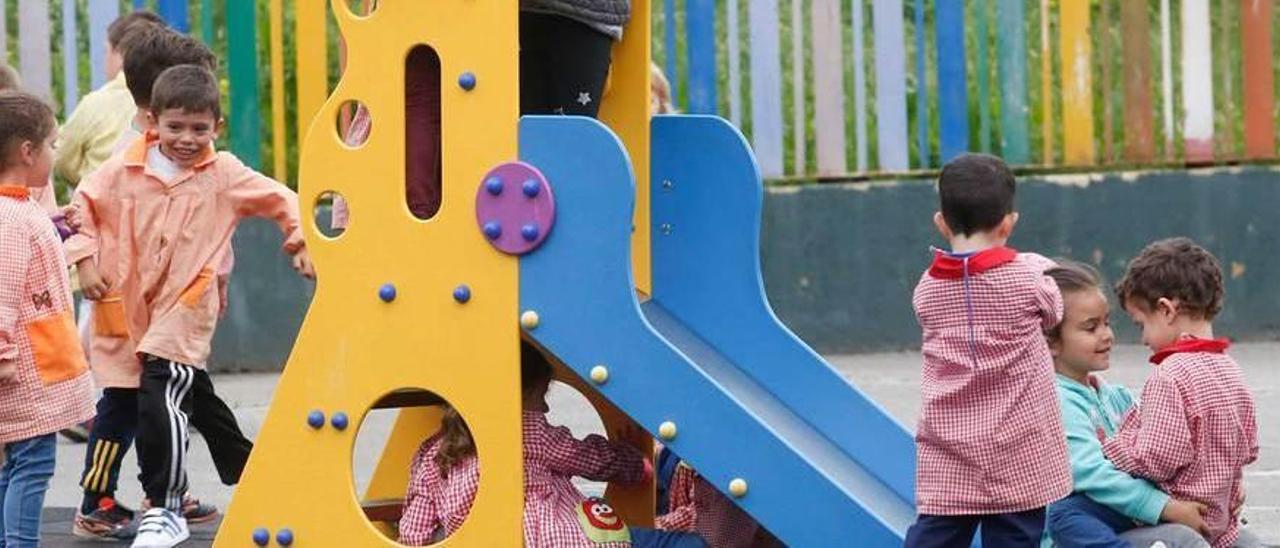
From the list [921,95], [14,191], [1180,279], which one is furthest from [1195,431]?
[921,95]

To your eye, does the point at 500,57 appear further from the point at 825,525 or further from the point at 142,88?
the point at 142,88

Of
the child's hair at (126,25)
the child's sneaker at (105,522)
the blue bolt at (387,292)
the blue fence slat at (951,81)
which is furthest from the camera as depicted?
the blue fence slat at (951,81)

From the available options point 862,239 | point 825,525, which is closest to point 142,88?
point 825,525

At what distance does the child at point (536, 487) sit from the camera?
516 cm

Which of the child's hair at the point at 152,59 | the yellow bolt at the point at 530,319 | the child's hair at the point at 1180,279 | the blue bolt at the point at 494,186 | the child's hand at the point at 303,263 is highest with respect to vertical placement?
the child's hair at the point at 152,59

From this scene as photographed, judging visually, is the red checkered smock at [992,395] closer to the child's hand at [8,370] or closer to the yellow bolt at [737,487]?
the yellow bolt at [737,487]

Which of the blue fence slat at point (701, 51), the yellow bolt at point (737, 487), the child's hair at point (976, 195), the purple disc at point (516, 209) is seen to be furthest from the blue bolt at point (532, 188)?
the blue fence slat at point (701, 51)

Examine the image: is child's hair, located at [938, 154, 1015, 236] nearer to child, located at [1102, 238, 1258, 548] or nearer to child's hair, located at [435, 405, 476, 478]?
child, located at [1102, 238, 1258, 548]

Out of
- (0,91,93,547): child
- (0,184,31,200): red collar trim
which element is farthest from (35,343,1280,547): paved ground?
(0,184,31,200): red collar trim

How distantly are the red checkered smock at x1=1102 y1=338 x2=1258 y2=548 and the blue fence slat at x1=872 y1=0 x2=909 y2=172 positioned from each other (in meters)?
5.42

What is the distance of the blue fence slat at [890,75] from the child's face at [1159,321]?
5.31 metres

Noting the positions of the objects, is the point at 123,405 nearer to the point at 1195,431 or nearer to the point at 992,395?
the point at 992,395

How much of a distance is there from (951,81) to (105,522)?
506 cm

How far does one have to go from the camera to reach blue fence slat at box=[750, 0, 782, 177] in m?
10.3
